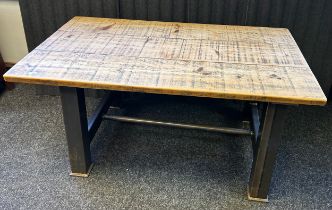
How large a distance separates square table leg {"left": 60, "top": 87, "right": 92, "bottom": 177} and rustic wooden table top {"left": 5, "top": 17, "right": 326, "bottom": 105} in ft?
0.47

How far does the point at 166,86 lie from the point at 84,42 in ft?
2.00

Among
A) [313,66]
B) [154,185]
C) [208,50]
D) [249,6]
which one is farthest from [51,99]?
[313,66]

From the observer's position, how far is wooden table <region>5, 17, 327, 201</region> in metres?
1.35

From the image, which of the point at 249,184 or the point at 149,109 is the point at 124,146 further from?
the point at 249,184

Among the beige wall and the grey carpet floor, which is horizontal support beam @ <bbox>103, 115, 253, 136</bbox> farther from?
the beige wall

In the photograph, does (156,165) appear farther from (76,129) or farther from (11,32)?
(11,32)

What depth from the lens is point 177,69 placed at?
1474mm

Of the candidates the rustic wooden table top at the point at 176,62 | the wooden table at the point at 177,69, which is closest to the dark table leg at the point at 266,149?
the wooden table at the point at 177,69

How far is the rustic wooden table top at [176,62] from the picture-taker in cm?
134

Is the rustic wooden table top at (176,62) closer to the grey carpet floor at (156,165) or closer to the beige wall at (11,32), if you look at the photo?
the grey carpet floor at (156,165)

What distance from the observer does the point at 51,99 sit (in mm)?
2459

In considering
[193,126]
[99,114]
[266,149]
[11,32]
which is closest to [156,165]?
[193,126]

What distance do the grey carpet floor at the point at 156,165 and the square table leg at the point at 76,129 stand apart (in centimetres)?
7

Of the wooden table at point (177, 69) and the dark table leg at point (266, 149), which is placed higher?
the wooden table at point (177, 69)
